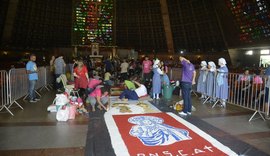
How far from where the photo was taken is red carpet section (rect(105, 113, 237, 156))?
3746 mm

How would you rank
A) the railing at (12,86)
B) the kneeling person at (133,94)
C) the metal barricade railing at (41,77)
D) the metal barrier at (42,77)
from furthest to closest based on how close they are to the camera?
the metal barrier at (42,77), the metal barricade railing at (41,77), the kneeling person at (133,94), the railing at (12,86)

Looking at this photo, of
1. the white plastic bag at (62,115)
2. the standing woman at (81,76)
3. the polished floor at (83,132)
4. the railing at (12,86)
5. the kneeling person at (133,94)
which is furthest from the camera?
the kneeling person at (133,94)

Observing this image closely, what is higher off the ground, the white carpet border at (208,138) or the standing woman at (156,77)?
the standing woman at (156,77)

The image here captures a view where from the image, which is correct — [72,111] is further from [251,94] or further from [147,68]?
[147,68]

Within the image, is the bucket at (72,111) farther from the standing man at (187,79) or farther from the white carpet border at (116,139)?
the standing man at (187,79)

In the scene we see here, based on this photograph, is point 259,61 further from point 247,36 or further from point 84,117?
point 84,117

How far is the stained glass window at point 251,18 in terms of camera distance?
16828 mm

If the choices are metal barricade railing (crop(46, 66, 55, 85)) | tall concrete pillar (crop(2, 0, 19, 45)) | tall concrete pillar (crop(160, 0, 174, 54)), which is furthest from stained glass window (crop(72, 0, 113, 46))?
metal barricade railing (crop(46, 66, 55, 85))

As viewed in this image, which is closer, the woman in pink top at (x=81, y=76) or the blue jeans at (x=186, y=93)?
the blue jeans at (x=186, y=93)

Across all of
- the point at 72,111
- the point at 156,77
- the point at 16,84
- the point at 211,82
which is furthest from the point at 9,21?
the point at 211,82

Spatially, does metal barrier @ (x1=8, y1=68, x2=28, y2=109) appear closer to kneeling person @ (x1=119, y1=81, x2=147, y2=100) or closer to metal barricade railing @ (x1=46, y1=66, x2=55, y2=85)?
kneeling person @ (x1=119, y1=81, x2=147, y2=100)

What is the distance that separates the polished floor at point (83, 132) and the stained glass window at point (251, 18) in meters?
13.0

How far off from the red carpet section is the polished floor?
22 centimetres

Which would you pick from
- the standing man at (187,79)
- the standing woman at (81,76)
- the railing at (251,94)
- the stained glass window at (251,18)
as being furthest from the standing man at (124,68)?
the stained glass window at (251,18)
